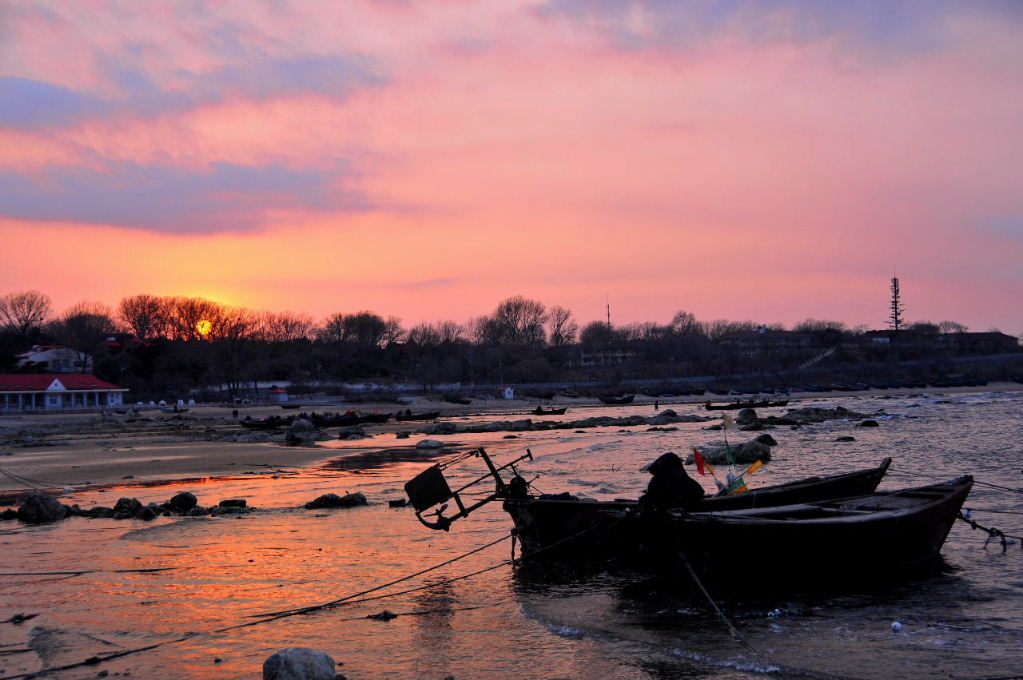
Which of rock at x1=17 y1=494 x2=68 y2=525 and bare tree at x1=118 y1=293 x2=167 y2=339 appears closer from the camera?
rock at x1=17 y1=494 x2=68 y2=525

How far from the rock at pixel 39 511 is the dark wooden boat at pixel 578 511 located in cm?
A: 1088

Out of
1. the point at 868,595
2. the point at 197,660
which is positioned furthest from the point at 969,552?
the point at 197,660

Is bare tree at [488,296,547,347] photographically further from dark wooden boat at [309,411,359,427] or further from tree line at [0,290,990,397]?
dark wooden boat at [309,411,359,427]

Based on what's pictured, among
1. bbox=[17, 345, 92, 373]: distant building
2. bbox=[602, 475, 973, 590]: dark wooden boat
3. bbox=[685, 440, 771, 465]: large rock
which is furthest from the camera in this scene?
bbox=[17, 345, 92, 373]: distant building

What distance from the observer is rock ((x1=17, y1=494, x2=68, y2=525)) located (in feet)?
58.6

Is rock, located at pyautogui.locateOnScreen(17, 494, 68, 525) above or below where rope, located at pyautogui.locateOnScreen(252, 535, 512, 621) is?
above

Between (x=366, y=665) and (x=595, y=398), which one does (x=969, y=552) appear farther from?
(x=595, y=398)

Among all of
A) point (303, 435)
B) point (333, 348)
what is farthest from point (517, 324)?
point (303, 435)

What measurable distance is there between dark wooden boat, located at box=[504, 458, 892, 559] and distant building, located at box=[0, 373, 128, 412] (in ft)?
257

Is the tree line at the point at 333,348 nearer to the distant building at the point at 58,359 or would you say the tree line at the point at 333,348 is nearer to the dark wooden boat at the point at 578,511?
the distant building at the point at 58,359

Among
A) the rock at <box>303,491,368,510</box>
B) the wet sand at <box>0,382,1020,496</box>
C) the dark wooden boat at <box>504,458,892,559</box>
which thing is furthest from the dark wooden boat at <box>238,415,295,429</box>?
the dark wooden boat at <box>504,458,892,559</box>

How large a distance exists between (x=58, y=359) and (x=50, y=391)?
85.6 ft

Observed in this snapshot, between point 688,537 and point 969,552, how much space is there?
5720mm

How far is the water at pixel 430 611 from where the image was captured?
29.5 ft
